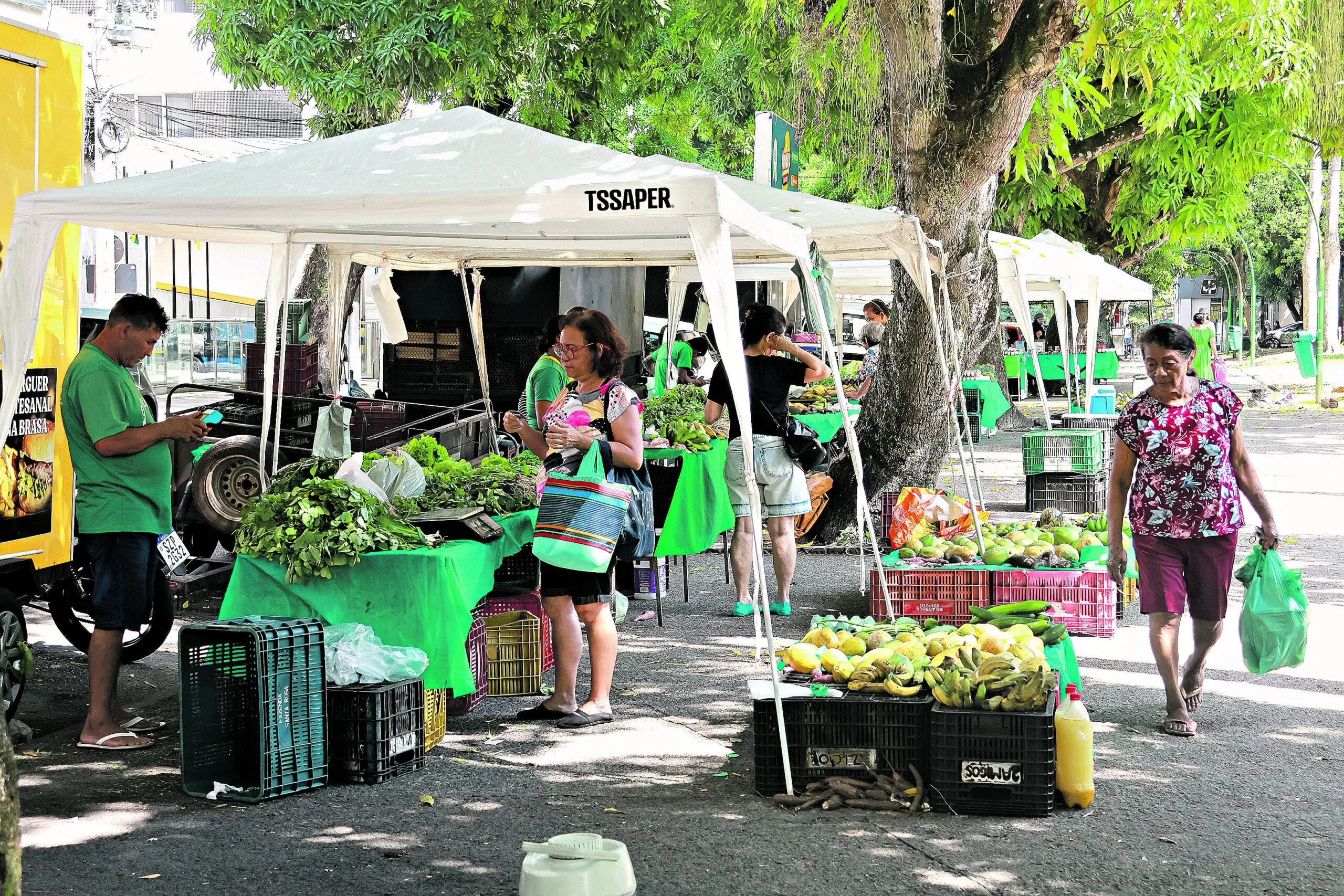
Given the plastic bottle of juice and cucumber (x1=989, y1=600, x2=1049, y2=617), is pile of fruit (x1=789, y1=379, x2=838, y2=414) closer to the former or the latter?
cucumber (x1=989, y1=600, x2=1049, y2=617)

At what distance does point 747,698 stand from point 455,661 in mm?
1771

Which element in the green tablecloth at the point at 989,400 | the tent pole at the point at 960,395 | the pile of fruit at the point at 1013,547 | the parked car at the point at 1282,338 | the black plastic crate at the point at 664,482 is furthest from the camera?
the parked car at the point at 1282,338

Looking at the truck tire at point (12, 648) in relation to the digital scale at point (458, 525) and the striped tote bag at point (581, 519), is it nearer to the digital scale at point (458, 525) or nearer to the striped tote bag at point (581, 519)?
the digital scale at point (458, 525)

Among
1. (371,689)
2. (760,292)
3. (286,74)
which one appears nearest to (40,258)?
(371,689)

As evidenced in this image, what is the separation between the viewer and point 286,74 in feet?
53.2

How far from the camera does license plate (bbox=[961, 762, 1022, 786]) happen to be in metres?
5.04

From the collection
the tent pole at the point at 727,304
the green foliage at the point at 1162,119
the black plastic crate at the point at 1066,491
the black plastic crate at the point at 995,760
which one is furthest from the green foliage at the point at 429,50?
the black plastic crate at the point at 995,760

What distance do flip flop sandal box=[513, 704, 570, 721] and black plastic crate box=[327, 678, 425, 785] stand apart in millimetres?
1003

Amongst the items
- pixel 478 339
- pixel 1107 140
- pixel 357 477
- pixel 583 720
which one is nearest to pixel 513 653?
pixel 583 720

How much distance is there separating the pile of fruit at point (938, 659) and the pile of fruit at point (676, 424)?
10.3 ft

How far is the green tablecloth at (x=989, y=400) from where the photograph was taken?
22141 mm

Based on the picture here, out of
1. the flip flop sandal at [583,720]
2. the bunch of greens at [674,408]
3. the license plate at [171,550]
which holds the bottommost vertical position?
the flip flop sandal at [583,720]

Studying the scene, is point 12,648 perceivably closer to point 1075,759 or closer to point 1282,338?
point 1075,759

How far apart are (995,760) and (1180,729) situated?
5.20 ft
